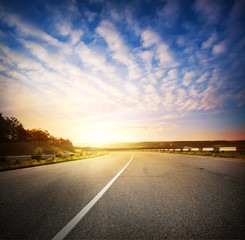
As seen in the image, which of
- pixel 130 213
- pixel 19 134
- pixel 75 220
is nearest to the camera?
pixel 75 220

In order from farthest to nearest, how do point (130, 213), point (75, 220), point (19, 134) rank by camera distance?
point (19, 134) → point (130, 213) → point (75, 220)

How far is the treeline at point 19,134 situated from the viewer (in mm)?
52978

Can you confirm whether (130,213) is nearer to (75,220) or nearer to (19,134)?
(75,220)

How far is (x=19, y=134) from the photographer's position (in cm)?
5969

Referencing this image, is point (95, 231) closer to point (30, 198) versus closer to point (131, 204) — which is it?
point (131, 204)

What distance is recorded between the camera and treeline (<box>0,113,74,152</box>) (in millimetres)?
52978

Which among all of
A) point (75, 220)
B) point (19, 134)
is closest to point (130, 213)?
point (75, 220)

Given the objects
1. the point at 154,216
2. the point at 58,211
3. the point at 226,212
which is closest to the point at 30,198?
the point at 58,211

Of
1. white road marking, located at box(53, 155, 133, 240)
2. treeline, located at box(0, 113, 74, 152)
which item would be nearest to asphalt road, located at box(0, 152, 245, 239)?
white road marking, located at box(53, 155, 133, 240)

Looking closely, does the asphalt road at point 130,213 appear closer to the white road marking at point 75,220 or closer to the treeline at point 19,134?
the white road marking at point 75,220

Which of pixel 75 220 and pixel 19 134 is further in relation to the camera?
pixel 19 134

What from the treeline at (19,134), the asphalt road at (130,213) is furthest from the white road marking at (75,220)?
the treeline at (19,134)

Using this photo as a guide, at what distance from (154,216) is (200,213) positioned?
907 millimetres

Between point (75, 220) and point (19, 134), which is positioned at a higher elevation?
point (19, 134)
